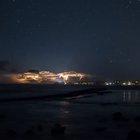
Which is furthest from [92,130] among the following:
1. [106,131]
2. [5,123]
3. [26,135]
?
[5,123]

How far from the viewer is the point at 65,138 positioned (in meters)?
24.9

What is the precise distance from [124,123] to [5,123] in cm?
921

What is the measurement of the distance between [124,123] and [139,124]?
1.20 m

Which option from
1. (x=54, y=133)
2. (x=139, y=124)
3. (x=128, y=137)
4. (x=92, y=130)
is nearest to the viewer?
(x=128, y=137)

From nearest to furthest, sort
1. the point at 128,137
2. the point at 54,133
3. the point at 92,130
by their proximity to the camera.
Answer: the point at 128,137
the point at 54,133
the point at 92,130

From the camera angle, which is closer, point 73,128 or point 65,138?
point 65,138

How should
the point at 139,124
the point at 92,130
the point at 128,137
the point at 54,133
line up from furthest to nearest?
the point at 139,124 → the point at 92,130 → the point at 54,133 → the point at 128,137

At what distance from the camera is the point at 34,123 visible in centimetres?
3269

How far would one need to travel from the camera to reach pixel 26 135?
25734 mm

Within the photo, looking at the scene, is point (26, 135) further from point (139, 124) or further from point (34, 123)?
point (139, 124)

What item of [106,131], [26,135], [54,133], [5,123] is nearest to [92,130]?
[106,131]

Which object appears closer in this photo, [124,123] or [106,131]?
[106,131]

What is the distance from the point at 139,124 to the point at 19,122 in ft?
31.1

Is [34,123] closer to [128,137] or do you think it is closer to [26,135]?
[26,135]
